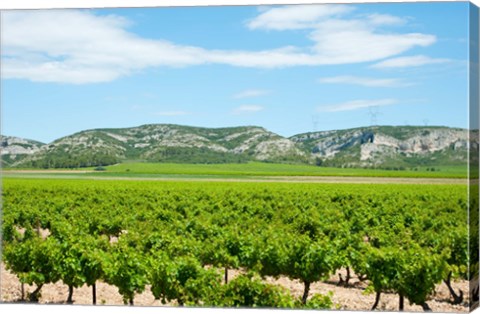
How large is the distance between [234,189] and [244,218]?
7952 mm

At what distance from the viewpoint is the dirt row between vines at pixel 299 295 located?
904 centimetres

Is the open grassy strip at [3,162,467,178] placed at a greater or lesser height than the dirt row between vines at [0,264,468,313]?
greater

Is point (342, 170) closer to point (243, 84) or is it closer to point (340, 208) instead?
point (340, 208)

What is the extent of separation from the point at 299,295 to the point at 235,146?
439 inches

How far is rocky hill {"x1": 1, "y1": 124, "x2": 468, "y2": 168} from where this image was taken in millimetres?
11070

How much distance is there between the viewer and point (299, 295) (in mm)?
10023

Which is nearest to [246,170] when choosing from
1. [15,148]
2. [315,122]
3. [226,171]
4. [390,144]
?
[226,171]

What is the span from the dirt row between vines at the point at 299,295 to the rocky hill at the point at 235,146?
2102 millimetres

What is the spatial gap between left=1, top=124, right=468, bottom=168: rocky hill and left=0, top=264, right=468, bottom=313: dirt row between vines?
6.90 ft

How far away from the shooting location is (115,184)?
2269 centimetres

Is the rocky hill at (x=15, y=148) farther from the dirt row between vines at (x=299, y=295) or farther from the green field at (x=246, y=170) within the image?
the green field at (x=246, y=170)

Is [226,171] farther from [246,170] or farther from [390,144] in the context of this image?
[390,144]

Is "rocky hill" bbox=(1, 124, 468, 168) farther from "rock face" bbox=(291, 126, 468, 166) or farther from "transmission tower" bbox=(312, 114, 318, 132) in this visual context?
"transmission tower" bbox=(312, 114, 318, 132)

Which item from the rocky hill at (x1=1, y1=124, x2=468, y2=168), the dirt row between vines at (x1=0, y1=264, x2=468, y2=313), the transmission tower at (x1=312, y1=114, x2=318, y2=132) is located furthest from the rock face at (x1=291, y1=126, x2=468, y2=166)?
the dirt row between vines at (x1=0, y1=264, x2=468, y2=313)
